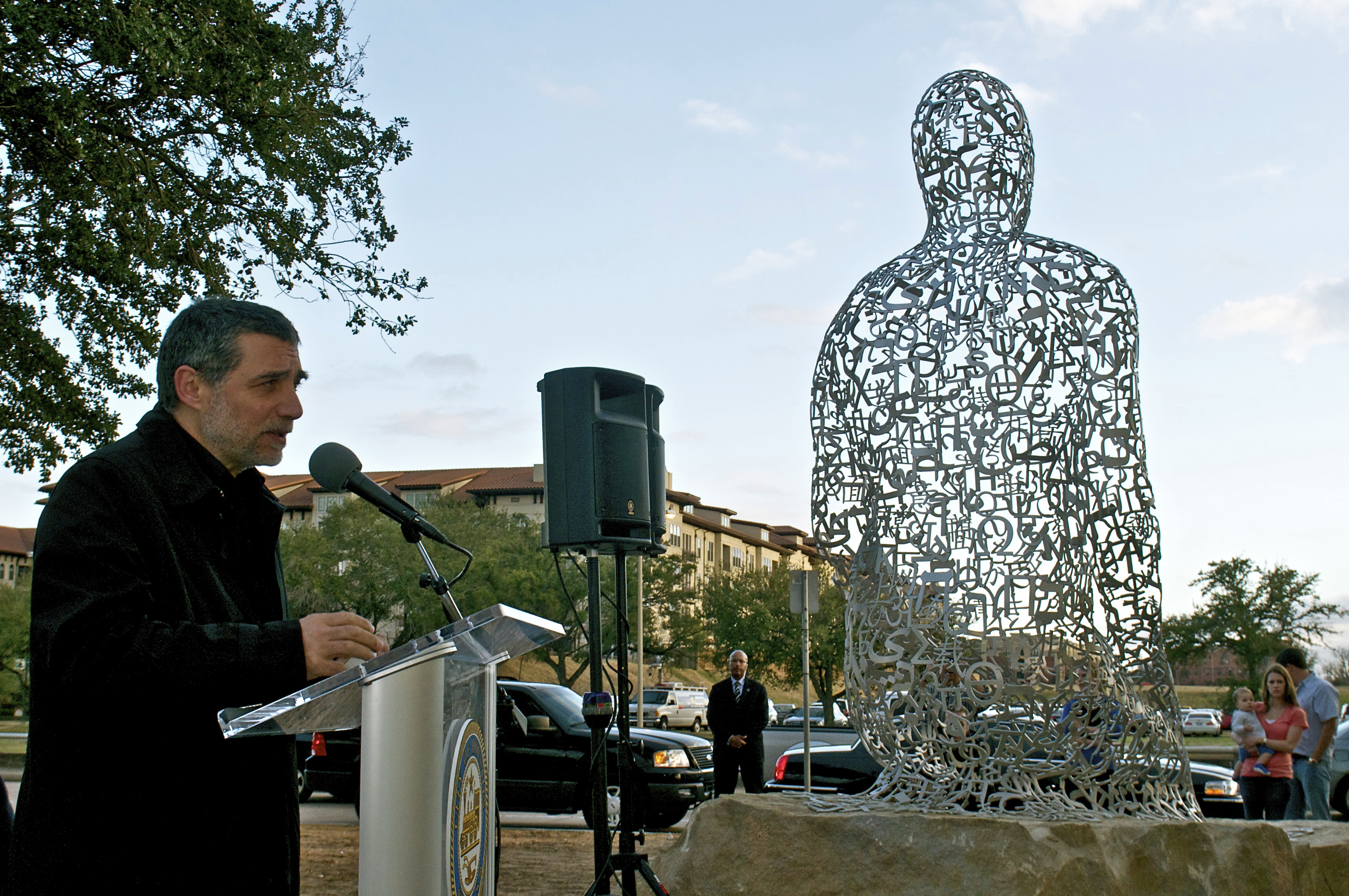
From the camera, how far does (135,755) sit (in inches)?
76.8

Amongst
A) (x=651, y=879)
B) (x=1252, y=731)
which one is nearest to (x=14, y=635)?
(x=651, y=879)

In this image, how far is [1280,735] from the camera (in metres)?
8.10

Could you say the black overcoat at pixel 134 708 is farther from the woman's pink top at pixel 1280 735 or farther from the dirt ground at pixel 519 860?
the woman's pink top at pixel 1280 735

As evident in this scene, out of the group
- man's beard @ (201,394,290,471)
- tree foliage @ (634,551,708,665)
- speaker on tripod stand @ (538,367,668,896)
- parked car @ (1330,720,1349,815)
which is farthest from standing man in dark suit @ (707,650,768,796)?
tree foliage @ (634,551,708,665)

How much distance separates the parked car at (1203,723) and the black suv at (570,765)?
1495 inches

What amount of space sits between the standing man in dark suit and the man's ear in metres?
9.28

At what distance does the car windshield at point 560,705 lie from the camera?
11930 millimetres

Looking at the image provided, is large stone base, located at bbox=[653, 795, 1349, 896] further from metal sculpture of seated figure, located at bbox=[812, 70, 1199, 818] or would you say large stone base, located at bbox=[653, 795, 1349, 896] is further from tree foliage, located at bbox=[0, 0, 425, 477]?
tree foliage, located at bbox=[0, 0, 425, 477]

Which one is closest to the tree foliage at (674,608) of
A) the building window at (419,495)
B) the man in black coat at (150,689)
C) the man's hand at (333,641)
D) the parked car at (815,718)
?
the parked car at (815,718)

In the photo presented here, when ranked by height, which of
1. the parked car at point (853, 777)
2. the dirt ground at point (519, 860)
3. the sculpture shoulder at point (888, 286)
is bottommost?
the dirt ground at point (519, 860)

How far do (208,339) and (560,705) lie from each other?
1038 cm

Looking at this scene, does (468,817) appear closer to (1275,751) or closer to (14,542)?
(1275,751)

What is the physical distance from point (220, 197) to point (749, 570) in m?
46.6

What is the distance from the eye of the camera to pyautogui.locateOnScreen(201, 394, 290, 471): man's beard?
2.27 meters
